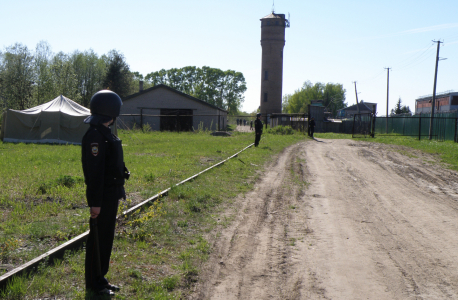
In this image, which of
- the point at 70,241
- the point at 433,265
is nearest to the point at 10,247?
the point at 70,241

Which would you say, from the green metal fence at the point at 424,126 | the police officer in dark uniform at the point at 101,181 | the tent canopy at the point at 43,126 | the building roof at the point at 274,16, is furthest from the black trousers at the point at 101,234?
the building roof at the point at 274,16

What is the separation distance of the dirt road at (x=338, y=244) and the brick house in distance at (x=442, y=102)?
192ft

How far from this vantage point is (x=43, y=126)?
21500 millimetres

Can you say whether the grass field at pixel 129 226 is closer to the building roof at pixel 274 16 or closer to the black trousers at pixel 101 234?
the black trousers at pixel 101 234

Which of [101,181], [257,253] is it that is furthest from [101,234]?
[257,253]

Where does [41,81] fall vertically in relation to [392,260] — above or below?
above

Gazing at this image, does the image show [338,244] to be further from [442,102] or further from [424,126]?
[442,102]

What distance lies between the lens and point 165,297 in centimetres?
376

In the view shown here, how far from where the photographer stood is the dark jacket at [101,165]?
3.49 metres

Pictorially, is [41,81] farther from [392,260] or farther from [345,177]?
[392,260]

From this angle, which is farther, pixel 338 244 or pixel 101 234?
pixel 338 244

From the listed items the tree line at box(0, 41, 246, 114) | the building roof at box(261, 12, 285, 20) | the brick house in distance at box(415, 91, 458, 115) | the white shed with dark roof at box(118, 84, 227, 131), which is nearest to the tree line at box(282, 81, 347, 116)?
the brick house in distance at box(415, 91, 458, 115)

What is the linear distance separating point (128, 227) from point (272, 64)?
54666 mm

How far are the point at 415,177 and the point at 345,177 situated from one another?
219cm
